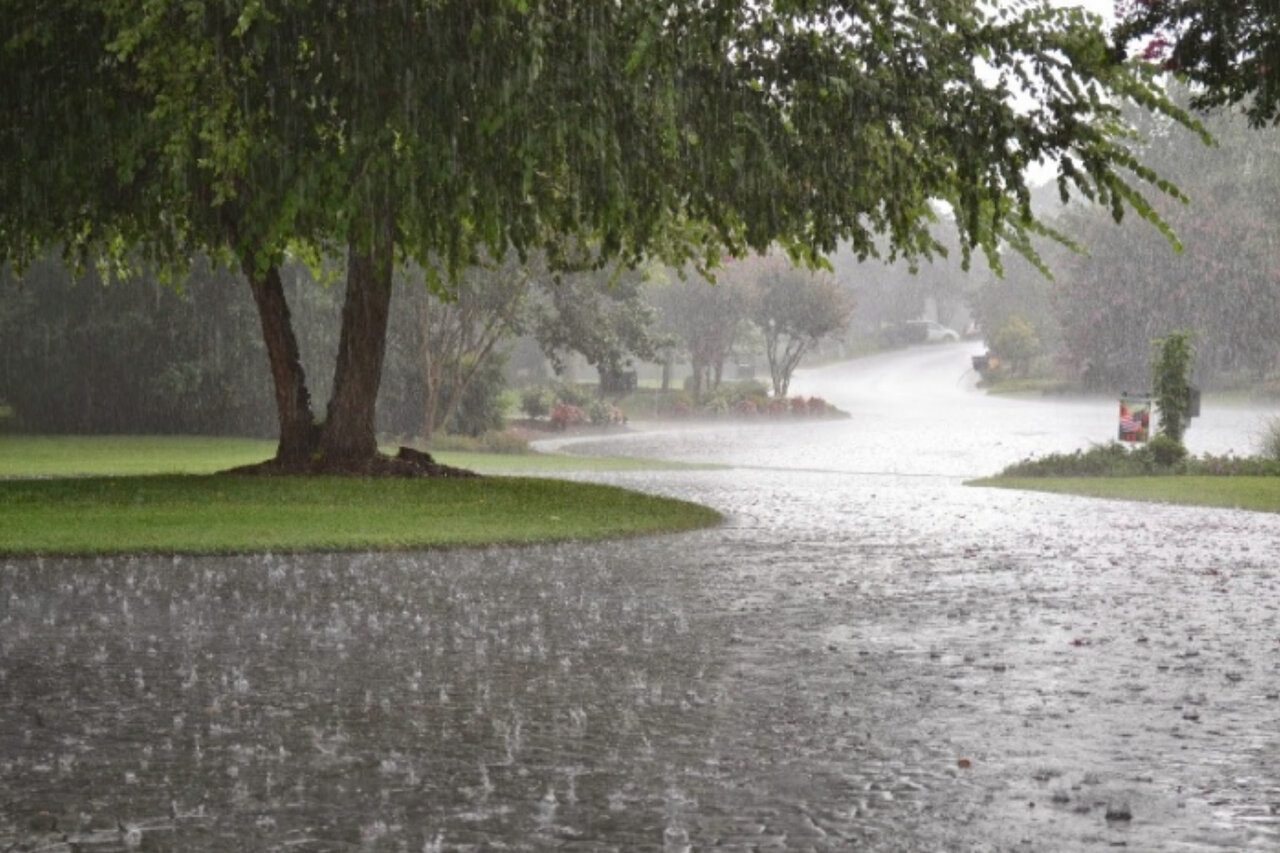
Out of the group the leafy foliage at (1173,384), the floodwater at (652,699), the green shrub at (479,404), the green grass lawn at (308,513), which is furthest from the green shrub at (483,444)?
the floodwater at (652,699)

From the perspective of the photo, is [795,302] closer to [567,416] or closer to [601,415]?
[601,415]

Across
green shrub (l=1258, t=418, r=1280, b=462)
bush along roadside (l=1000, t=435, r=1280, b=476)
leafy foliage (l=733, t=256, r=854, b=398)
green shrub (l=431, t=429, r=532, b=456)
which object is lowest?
green shrub (l=431, t=429, r=532, b=456)

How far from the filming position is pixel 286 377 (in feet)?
78.2

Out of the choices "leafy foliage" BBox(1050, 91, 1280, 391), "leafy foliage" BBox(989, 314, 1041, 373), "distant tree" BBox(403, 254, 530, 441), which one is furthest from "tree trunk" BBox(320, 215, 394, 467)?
"leafy foliage" BBox(989, 314, 1041, 373)

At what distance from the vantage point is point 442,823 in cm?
597

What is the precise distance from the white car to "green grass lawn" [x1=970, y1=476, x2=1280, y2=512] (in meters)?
87.5

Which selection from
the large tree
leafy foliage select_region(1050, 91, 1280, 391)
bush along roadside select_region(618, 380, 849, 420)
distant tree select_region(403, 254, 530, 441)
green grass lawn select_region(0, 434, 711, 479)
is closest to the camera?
the large tree

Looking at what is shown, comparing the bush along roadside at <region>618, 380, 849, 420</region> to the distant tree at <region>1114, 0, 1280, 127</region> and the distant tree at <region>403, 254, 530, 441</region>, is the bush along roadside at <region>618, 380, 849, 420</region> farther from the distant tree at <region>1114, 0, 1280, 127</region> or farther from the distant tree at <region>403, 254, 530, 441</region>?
the distant tree at <region>1114, 0, 1280, 127</region>

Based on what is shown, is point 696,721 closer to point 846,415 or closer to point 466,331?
point 466,331

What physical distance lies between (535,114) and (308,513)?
499cm

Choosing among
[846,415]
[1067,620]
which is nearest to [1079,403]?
[846,415]

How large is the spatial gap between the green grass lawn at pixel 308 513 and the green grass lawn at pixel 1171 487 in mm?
7450

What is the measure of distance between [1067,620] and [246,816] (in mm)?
6833

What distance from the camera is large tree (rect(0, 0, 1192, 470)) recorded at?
17.0 metres
